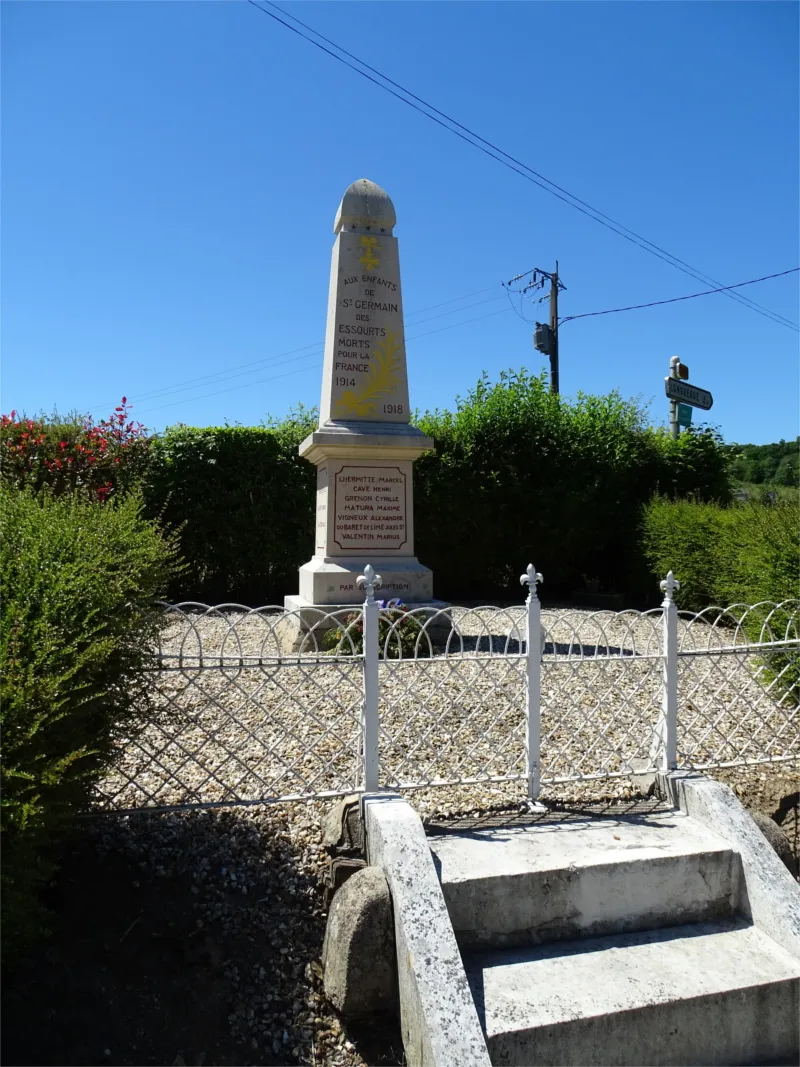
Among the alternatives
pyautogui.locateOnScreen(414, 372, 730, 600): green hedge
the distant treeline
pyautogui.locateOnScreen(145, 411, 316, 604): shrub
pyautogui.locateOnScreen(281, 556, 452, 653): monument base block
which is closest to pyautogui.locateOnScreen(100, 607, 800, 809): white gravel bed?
pyautogui.locateOnScreen(281, 556, 452, 653): monument base block

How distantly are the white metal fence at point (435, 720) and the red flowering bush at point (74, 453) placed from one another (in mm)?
4709

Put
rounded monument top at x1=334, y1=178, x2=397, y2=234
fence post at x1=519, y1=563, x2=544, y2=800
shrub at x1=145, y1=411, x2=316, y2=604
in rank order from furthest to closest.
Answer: shrub at x1=145, y1=411, x2=316, y2=604 → rounded monument top at x1=334, y1=178, x2=397, y2=234 → fence post at x1=519, y1=563, x2=544, y2=800

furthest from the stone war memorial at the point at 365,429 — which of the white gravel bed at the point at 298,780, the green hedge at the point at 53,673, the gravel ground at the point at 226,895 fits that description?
the green hedge at the point at 53,673

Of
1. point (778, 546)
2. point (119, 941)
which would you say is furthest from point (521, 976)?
point (778, 546)

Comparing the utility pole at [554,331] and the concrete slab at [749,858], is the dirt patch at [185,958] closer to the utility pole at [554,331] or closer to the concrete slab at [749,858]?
the concrete slab at [749,858]

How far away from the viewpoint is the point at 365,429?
721 centimetres

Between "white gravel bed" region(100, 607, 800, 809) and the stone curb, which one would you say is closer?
the stone curb

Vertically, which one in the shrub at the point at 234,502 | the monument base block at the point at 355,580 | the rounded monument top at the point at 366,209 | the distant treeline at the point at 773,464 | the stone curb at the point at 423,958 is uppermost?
the distant treeline at the point at 773,464

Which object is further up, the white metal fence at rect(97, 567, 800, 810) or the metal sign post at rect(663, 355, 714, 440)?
the metal sign post at rect(663, 355, 714, 440)

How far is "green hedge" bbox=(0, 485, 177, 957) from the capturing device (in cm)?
199

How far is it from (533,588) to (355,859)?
1.43m

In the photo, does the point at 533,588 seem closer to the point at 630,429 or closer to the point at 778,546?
the point at 778,546

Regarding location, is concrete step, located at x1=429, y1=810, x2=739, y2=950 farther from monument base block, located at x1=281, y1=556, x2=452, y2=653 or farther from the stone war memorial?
the stone war memorial

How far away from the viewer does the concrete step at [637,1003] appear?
237 centimetres
